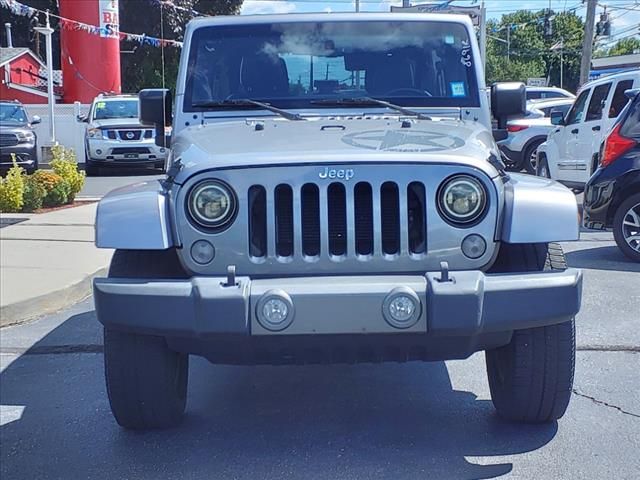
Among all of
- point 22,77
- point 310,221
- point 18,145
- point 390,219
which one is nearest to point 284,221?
point 310,221

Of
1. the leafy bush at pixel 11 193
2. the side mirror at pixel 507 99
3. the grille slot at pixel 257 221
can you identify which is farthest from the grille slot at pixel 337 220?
the leafy bush at pixel 11 193

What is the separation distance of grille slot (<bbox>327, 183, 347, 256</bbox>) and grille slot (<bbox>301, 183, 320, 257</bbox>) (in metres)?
0.06

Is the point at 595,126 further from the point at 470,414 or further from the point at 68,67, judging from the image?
the point at 68,67

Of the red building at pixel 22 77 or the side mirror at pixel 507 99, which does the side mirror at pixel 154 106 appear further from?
the red building at pixel 22 77

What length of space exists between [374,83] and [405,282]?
1.98m

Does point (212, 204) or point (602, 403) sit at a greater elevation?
point (212, 204)

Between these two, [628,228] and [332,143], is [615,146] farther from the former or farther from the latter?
[332,143]

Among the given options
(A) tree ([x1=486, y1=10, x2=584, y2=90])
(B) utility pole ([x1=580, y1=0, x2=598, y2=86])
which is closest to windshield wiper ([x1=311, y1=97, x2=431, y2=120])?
(B) utility pole ([x1=580, y1=0, x2=598, y2=86])

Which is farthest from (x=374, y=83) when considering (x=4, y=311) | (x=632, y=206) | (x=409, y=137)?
(x=632, y=206)

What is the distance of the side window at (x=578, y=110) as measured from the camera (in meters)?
12.4

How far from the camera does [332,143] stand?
Result: 392 cm

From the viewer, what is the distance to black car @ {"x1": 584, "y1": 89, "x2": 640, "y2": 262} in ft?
27.8

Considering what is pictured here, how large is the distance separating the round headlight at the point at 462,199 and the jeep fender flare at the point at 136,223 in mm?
1169

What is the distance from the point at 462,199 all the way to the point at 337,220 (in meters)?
0.54
